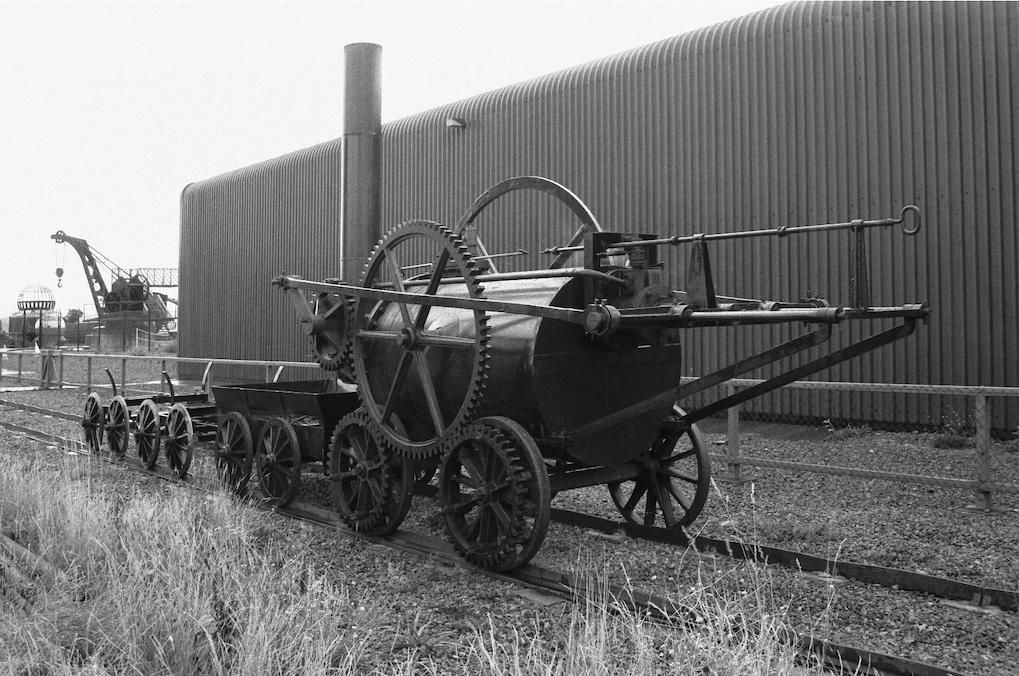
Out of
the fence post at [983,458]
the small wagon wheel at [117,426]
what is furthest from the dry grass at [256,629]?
the small wagon wheel at [117,426]

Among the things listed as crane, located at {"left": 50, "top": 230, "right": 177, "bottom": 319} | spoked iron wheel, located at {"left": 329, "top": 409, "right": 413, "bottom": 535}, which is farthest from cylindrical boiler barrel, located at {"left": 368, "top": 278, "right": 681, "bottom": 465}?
crane, located at {"left": 50, "top": 230, "right": 177, "bottom": 319}

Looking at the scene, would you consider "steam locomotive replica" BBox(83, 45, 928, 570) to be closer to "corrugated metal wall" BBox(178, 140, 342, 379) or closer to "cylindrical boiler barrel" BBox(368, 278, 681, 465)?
"cylindrical boiler barrel" BBox(368, 278, 681, 465)

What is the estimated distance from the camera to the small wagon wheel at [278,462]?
7582 millimetres

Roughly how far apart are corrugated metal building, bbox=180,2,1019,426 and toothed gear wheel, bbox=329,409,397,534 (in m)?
7.62

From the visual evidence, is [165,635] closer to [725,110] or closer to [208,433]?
[208,433]

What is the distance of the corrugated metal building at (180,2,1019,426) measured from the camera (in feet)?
36.1

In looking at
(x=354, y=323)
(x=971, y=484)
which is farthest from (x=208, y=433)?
(x=971, y=484)

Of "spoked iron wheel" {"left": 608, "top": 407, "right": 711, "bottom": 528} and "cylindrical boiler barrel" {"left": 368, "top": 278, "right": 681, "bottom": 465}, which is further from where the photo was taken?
"spoked iron wheel" {"left": 608, "top": 407, "right": 711, "bottom": 528}

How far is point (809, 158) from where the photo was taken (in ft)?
40.9

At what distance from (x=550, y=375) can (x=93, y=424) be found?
7.95 m

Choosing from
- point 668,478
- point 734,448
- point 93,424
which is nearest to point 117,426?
point 93,424

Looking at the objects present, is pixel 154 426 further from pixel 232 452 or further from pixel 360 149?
pixel 360 149

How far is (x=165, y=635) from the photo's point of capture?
3941 mm

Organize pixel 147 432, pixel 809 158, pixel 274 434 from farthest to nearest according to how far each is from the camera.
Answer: pixel 809 158
pixel 147 432
pixel 274 434
